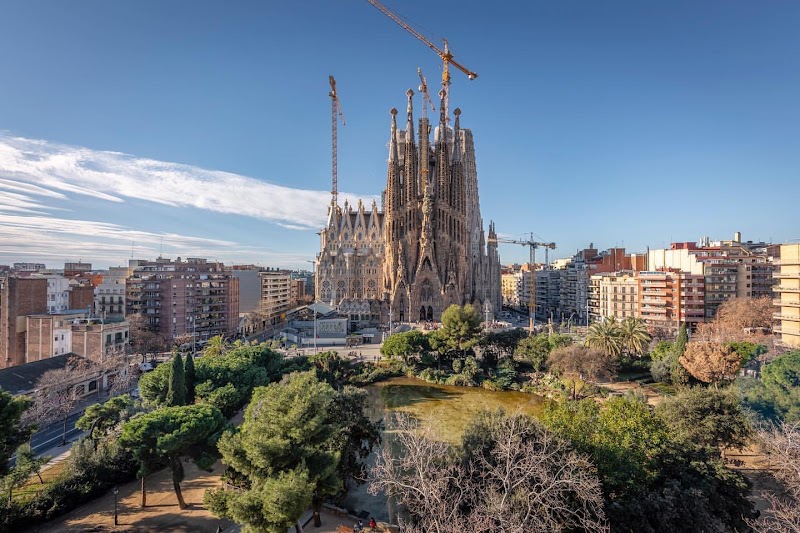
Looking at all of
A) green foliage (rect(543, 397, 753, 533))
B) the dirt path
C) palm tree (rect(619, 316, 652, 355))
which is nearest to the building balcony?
palm tree (rect(619, 316, 652, 355))

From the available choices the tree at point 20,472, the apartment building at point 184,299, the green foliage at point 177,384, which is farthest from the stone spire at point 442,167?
the tree at point 20,472

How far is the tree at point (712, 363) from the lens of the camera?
22969mm

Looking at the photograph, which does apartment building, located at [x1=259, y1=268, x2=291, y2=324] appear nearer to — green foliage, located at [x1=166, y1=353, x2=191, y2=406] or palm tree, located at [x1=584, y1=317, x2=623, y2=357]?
green foliage, located at [x1=166, y1=353, x2=191, y2=406]

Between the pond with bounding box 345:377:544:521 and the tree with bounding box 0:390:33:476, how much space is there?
12.2 metres

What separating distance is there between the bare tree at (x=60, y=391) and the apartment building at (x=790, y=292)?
130ft

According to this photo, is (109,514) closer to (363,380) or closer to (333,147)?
(363,380)

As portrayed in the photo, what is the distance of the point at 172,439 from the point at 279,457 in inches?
171

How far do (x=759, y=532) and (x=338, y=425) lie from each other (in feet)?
36.1

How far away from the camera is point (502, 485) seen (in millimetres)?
10875

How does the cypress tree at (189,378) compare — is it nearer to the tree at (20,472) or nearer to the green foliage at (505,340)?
the tree at (20,472)

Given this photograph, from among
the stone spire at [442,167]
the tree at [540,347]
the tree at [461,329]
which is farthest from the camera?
the stone spire at [442,167]

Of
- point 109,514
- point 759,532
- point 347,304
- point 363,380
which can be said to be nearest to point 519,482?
point 759,532

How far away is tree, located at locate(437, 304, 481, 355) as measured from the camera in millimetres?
33688

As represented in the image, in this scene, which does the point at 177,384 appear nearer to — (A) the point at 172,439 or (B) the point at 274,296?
(A) the point at 172,439
